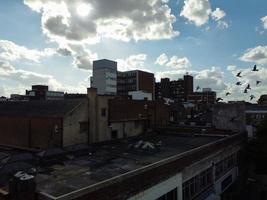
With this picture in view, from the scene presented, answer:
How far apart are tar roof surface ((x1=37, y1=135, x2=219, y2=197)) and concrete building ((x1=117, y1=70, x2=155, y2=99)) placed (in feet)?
291

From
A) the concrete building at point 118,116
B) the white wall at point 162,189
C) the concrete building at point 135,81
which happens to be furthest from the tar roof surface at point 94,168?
the concrete building at point 135,81

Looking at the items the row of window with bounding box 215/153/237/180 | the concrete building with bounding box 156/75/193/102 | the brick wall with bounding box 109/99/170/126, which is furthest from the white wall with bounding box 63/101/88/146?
the concrete building with bounding box 156/75/193/102

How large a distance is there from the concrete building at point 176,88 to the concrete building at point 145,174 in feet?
362

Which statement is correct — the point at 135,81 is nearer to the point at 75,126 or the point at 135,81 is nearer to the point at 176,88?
the point at 176,88

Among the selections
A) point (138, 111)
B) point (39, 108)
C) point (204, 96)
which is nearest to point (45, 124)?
point (39, 108)

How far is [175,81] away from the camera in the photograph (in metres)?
147

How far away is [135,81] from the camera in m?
115

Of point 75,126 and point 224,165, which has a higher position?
point 75,126

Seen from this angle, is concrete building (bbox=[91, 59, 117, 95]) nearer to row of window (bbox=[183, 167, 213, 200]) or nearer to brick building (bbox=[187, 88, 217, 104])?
brick building (bbox=[187, 88, 217, 104])

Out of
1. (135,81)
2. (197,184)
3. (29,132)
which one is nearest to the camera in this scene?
(197,184)

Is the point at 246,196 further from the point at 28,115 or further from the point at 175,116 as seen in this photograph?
the point at 175,116

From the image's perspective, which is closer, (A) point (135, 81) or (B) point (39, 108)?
(B) point (39, 108)

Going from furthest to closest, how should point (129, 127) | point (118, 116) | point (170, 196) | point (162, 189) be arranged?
point (129, 127)
point (118, 116)
point (170, 196)
point (162, 189)

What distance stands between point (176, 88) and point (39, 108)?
120m
